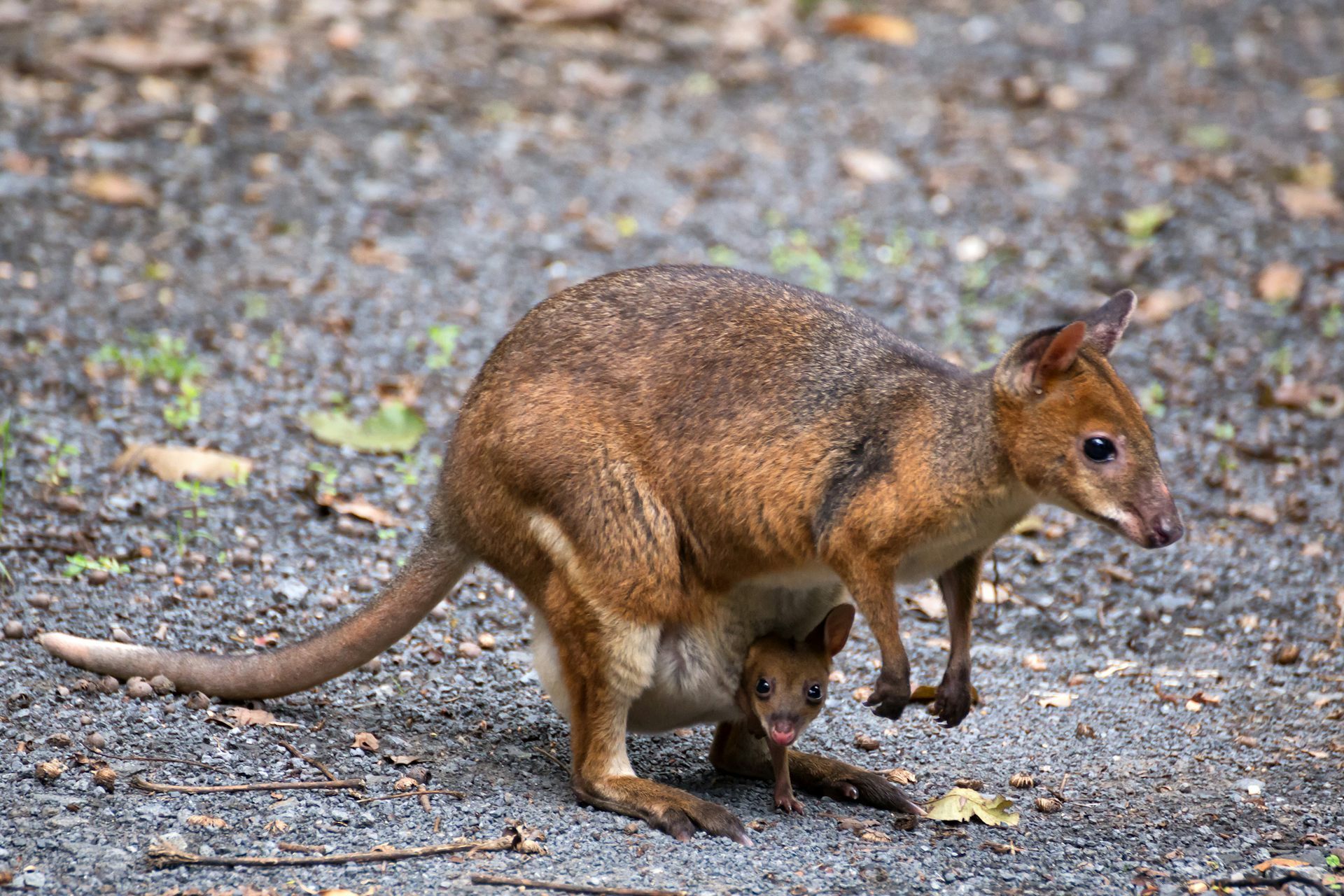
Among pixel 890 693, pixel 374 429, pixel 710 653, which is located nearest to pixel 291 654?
pixel 710 653

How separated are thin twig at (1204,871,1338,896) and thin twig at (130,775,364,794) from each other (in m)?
2.51

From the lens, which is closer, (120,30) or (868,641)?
(868,641)

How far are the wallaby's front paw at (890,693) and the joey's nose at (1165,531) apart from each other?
2.71ft

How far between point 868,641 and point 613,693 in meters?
1.86

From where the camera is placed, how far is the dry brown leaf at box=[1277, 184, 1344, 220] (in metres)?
9.02

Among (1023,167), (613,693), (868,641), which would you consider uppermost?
(1023,167)

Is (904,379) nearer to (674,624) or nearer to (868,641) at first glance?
(674,624)

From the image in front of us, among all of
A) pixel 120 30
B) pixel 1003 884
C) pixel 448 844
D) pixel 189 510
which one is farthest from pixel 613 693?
pixel 120 30

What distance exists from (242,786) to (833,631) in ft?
6.12

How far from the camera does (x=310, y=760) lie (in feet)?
15.0

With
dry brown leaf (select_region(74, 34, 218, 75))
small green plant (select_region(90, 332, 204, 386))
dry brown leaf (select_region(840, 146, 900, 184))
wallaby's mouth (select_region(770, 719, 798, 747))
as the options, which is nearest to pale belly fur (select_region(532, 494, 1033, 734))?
wallaby's mouth (select_region(770, 719, 798, 747))

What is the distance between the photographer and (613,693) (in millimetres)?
4543

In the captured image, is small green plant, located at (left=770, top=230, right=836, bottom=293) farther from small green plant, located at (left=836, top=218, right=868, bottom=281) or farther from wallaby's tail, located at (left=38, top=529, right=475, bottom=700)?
wallaby's tail, located at (left=38, top=529, right=475, bottom=700)

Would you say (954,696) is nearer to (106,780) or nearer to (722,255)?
(106,780)
